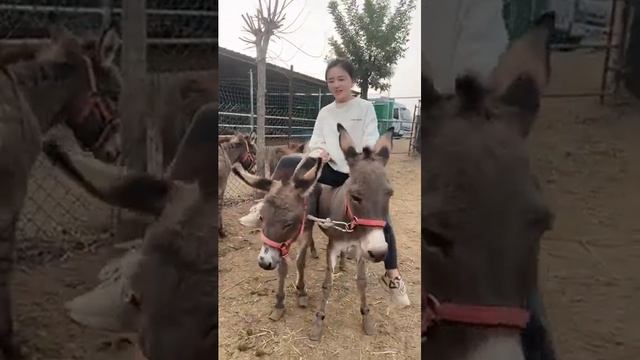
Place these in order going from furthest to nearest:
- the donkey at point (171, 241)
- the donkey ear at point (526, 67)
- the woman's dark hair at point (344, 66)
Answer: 1. the woman's dark hair at point (344, 66)
2. the donkey at point (171, 241)
3. the donkey ear at point (526, 67)

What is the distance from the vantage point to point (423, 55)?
2.33 feet

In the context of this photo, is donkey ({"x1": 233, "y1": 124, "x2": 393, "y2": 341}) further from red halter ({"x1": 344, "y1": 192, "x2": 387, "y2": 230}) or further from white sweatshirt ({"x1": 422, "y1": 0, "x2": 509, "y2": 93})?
white sweatshirt ({"x1": 422, "y1": 0, "x2": 509, "y2": 93})

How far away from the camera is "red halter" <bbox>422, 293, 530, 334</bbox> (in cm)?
70

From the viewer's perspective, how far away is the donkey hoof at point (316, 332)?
1.13 meters

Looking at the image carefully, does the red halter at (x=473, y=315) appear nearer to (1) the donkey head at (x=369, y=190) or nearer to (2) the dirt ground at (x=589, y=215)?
(2) the dirt ground at (x=589, y=215)

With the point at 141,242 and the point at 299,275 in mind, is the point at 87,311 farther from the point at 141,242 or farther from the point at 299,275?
the point at 299,275

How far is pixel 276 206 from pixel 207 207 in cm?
48

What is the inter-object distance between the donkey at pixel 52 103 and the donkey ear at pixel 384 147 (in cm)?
62

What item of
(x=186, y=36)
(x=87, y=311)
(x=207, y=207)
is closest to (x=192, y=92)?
(x=186, y=36)

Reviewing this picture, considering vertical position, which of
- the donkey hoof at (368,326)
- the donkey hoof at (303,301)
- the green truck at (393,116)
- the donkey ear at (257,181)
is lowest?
the donkey hoof at (368,326)

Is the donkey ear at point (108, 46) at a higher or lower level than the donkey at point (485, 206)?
higher

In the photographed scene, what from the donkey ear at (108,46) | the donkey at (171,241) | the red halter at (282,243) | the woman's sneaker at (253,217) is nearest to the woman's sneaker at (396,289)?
the red halter at (282,243)

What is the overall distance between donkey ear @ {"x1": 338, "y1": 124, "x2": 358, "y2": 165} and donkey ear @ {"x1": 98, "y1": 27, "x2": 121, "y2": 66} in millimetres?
561

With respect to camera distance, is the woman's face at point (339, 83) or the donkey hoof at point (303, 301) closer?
the woman's face at point (339, 83)
